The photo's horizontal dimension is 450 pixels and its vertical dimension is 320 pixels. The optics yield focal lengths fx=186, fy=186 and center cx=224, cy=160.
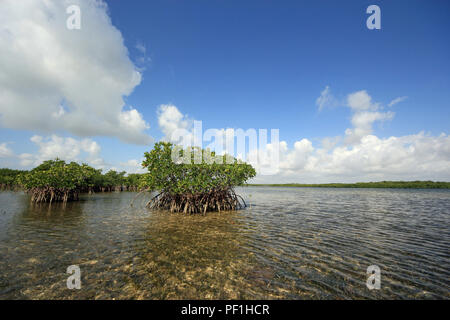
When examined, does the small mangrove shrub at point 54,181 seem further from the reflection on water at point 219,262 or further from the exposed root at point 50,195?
the reflection on water at point 219,262

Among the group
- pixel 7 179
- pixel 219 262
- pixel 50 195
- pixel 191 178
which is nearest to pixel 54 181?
pixel 50 195

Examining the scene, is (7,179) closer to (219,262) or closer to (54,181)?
(54,181)

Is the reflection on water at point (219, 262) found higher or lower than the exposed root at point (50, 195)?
lower

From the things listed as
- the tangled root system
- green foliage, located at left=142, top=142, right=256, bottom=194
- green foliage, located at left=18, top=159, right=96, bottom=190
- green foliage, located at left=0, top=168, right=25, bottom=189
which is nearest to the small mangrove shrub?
green foliage, located at left=18, top=159, right=96, bottom=190

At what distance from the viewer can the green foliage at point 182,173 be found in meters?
20.5

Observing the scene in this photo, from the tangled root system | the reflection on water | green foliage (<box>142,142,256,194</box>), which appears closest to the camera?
the reflection on water

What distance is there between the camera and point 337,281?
6781 millimetres

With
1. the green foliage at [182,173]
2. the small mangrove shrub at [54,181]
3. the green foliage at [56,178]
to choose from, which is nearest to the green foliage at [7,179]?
the small mangrove shrub at [54,181]

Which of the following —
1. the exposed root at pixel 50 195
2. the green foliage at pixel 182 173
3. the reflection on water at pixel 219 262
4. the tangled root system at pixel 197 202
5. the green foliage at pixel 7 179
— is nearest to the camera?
the reflection on water at pixel 219 262

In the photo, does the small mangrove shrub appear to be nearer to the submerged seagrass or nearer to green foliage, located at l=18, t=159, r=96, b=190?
green foliage, located at l=18, t=159, r=96, b=190

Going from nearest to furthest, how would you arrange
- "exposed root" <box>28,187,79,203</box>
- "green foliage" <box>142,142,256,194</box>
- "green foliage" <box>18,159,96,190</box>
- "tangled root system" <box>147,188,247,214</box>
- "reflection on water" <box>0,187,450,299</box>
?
"reflection on water" <box>0,187,450,299</box>
"green foliage" <box>142,142,256,194</box>
"tangled root system" <box>147,188,247,214</box>
"green foliage" <box>18,159,96,190</box>
"exposed root" <box>28,187,79,203</box>

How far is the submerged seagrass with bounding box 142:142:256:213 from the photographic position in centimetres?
2067

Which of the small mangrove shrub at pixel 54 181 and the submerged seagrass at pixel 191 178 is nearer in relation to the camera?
the submerged seagrass at pixel 191 178
